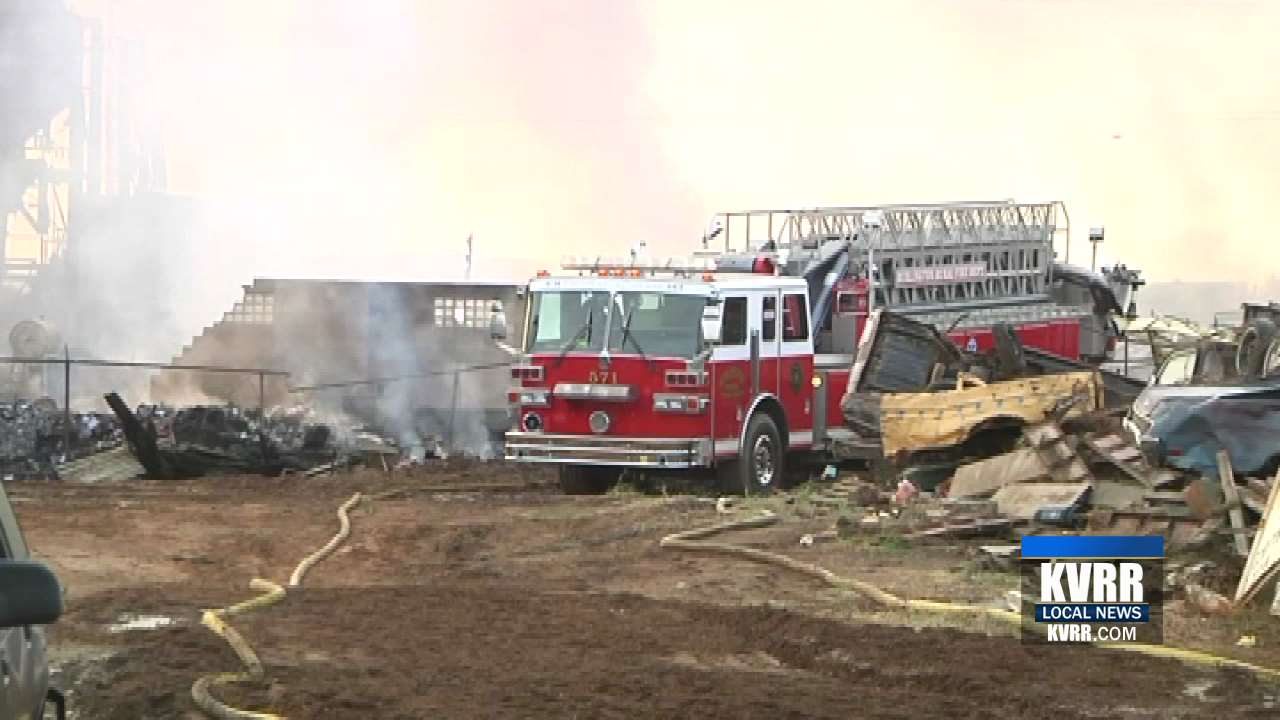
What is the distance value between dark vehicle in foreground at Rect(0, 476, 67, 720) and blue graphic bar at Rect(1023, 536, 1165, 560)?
22.9ft

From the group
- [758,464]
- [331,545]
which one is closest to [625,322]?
[758,464]

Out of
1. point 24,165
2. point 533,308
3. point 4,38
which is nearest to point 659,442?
point 533,308

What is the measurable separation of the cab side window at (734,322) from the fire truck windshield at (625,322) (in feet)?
1.04

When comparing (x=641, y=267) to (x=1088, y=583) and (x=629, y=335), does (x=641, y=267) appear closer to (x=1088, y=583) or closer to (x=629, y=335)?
(x=629, y=335)

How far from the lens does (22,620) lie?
3.96 metres

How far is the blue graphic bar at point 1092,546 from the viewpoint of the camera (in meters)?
11.1

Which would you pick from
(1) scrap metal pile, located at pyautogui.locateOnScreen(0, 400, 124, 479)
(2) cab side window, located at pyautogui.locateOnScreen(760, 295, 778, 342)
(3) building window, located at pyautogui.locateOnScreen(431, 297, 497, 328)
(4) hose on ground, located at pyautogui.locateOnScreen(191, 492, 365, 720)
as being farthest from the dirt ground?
(3) building window, located at pyautogui.locateOnScreen(431, 297, 497, 328)

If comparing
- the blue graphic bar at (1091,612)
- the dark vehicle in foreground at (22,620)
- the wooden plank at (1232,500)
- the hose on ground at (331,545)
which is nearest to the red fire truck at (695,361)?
the hose on ground at (331,545)

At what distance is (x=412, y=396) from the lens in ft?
82.9

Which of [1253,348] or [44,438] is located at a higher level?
[1253,348]

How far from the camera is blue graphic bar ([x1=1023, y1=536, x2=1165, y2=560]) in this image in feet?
36.3

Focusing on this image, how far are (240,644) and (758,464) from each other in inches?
379

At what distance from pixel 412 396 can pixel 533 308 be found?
7358 mm

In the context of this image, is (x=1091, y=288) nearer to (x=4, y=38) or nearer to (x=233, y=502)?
(x=233, y=502)
